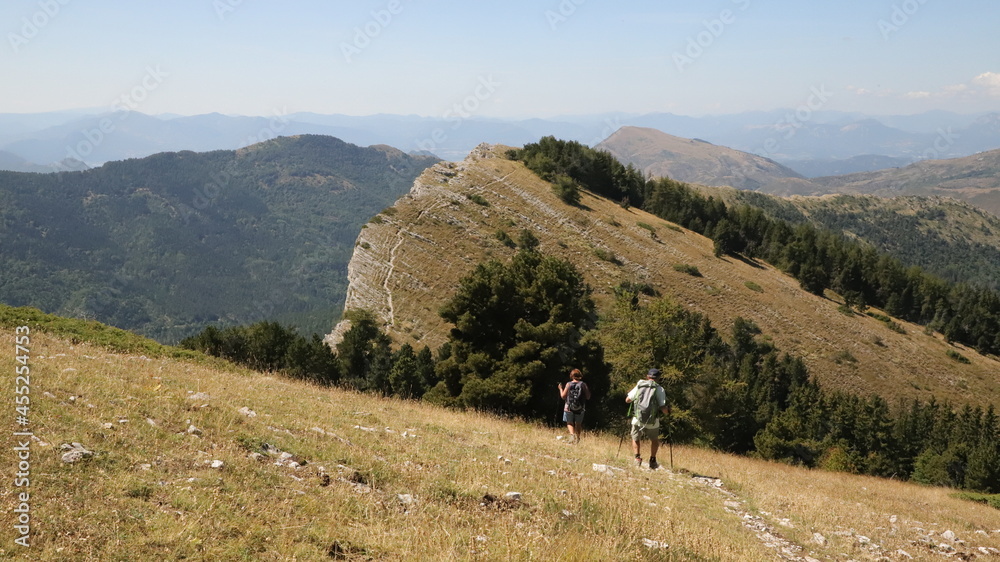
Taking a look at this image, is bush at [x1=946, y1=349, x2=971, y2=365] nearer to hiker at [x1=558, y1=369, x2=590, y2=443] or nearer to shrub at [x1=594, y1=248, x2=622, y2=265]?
shrub at [x1=594, y1=248, x2=622, y2=265]

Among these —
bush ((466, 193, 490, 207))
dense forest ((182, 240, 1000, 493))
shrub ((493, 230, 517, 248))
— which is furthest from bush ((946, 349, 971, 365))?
bush ((466, 193, 490, 207))

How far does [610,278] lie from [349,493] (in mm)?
63972

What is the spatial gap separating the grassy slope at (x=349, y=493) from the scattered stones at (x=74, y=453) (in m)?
0.09

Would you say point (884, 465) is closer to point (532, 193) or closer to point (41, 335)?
point (532, 193)

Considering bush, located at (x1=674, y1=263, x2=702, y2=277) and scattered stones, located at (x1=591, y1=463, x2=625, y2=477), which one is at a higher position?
bush, located at (x1=674, y1=263, x2=702, y2=277)

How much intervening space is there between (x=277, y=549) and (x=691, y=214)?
10961 cm

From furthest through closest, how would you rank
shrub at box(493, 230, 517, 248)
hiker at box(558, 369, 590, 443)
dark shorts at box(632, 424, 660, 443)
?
shrub at box(493, 230, 517, 248) → hiker at box(558, 369, 590, 443) → dark shorts at box(632, 424, 660, 443)

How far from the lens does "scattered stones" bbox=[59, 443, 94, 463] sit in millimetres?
6953

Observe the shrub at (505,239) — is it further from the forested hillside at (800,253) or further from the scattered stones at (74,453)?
the scattered stones at (74,453)

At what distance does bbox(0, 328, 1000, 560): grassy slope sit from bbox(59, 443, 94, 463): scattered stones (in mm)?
92

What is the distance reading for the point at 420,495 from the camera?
26.6ft

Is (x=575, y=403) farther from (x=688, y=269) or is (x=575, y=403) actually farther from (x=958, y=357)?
(x=958, y=357)

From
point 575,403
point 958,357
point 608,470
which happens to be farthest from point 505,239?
point 958,357

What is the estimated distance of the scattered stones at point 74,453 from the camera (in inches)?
274
